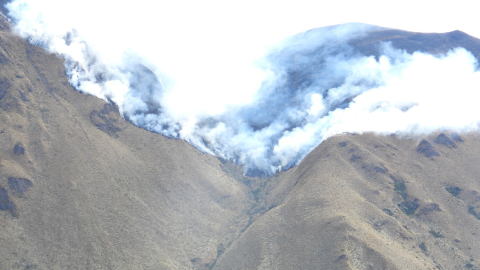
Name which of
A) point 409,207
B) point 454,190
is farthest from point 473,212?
point 409,207

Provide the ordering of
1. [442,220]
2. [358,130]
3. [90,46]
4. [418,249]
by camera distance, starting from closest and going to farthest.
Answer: [418,249] < [442,220] < [358,130] < [90,46]

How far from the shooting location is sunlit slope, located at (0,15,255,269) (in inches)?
4299

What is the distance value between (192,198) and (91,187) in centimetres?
3361

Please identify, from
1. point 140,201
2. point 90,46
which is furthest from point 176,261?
point 90,46

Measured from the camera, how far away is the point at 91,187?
124000 millimetres

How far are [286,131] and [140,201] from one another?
81.2m

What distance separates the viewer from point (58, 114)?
140250mm

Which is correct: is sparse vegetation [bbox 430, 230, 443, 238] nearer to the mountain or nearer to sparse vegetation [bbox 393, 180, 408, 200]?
the mountain

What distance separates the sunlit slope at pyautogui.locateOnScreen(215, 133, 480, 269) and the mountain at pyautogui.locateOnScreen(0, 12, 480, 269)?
1.20ft

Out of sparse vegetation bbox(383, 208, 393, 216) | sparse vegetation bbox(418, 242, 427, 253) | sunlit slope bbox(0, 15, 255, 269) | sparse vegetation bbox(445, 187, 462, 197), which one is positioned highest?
sunlit slope bbox(0, 15, 255, 269)

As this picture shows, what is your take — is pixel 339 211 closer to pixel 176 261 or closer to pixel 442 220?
pixel 442 220

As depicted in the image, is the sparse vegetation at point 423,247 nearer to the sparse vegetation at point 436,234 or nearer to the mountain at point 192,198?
the mountain at point 192,198

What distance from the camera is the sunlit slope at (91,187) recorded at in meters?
109

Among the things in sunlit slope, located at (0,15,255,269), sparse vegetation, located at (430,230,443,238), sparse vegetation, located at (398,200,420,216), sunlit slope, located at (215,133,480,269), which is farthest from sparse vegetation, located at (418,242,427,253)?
sunlit slope, located at (0,15,255,269)
